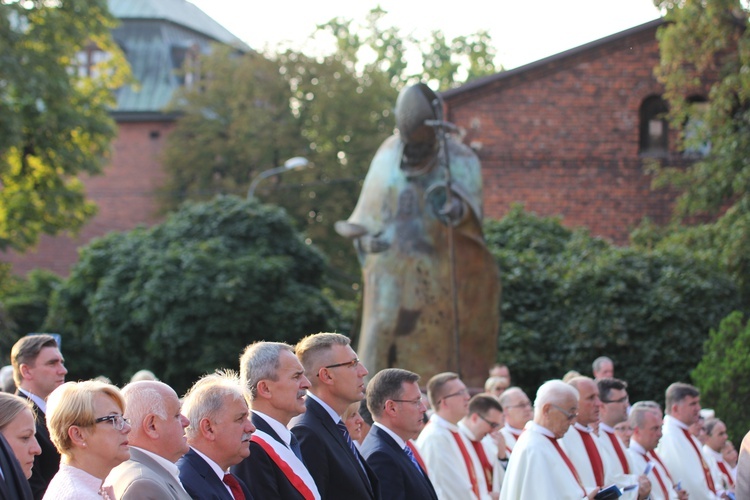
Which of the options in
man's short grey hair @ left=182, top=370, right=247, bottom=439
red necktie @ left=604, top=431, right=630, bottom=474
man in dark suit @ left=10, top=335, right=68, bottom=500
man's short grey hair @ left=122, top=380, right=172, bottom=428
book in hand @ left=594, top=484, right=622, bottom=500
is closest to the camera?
man's short grey hair @ left=122, top=380, right=172, bottom=428

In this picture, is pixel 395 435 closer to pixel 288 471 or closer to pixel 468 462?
pixel 288 471

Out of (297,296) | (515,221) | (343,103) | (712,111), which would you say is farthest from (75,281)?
(343,103)

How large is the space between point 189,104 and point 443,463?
119ft

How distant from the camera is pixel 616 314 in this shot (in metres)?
22.1

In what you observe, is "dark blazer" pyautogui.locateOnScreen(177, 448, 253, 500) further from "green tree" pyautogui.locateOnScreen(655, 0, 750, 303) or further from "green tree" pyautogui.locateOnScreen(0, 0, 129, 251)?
"green tree" pyautogui.locateOnScreen(0, 0, 129, 251)

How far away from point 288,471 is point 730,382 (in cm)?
1018

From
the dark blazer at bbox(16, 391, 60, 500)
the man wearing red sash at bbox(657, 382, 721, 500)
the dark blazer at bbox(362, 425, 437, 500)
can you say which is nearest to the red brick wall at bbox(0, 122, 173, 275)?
the man wearing red sash at bbox(657, 382, 721, 500)

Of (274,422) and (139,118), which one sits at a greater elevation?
(139,118)

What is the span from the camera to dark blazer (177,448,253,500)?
18.5 ft

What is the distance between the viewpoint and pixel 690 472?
11.6 metres

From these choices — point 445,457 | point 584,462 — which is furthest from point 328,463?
point 584,462

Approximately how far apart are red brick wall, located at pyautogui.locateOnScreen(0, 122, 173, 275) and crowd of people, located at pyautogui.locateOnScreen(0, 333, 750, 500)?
38123 millimetres

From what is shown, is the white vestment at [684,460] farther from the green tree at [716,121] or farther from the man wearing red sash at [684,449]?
the green tree at [716,121]

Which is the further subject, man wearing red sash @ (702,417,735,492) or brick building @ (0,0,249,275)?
brick building @ (0,0,249,275)
